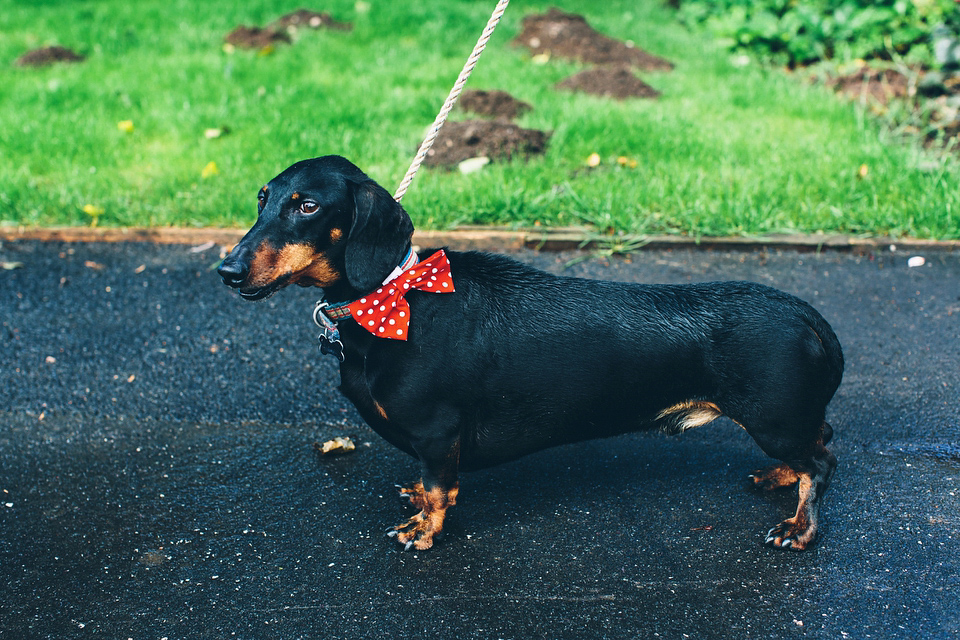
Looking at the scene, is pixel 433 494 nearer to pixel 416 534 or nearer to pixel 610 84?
pixel 416 534

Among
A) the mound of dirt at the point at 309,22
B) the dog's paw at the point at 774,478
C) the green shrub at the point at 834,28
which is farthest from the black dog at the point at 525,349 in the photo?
the mound of dirt at the point at 309,22

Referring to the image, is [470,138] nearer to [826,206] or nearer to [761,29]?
[826,206]

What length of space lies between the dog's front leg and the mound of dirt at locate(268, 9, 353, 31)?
26.3ft

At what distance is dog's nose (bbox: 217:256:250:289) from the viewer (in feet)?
8.30

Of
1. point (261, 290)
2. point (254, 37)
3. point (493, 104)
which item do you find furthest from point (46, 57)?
point (261, 290)

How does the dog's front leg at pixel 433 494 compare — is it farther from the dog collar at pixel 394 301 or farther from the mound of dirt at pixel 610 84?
the mound of dirt at pixel 610 84

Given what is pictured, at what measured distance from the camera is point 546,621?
2.69m

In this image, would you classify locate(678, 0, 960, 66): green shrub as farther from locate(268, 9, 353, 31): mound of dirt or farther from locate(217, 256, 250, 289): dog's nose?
locate(217, 256, 250, 289): dog's nose

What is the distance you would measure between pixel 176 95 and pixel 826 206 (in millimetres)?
5881

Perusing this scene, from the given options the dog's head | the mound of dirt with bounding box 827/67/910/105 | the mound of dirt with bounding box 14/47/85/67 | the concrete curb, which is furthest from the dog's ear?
the mound of dirt with bounding box 14/47/85/67

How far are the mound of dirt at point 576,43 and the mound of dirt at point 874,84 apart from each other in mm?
1789

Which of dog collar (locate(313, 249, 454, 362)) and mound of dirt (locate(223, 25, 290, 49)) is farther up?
dog collar (locate(313, 249, 454, 362))

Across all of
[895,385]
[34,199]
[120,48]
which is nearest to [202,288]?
[34,199]

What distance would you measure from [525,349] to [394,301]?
0.50m
